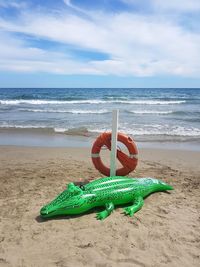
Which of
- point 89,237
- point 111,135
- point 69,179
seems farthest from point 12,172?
point 89,237

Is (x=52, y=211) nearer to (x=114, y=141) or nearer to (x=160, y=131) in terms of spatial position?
(x=114, y=141)

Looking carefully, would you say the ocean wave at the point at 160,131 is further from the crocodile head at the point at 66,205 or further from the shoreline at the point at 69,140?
the crocodile head at the point at 66,205

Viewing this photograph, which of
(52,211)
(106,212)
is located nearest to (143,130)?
(106,212)

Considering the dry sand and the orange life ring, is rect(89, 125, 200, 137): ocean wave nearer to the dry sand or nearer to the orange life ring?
the dry sand

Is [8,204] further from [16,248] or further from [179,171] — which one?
[179,171]

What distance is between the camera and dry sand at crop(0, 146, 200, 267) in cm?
348

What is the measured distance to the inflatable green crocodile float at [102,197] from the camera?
4.41 metres

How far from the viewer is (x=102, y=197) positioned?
15.4 feet

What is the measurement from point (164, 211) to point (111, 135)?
1.65 meters

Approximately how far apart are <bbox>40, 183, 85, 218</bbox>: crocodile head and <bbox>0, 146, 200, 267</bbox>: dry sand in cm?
11

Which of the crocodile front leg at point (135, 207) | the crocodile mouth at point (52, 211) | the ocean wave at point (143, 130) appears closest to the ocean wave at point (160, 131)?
the ocean wave at point (143, 130)

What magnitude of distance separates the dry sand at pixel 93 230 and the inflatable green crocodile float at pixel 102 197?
4.3 inches

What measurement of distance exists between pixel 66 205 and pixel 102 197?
1.85 feet

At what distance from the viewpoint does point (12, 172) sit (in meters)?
6.62
